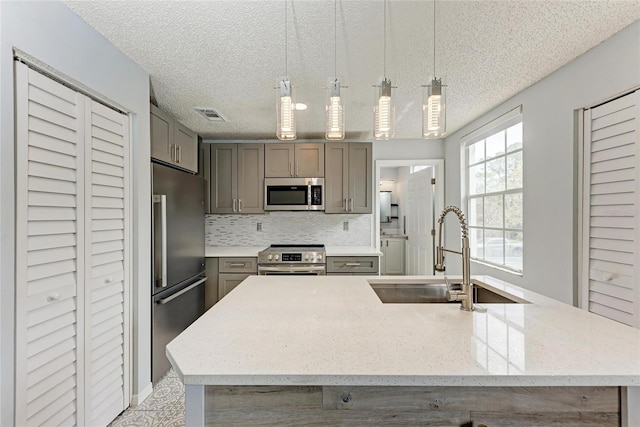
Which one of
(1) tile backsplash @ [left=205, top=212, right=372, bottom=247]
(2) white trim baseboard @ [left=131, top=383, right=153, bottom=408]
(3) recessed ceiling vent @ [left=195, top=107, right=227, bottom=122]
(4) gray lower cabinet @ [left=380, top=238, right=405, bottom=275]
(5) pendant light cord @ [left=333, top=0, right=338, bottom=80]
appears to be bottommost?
(2) white trim baseboard @ [left=131, top=383, right=153, bottom=408]

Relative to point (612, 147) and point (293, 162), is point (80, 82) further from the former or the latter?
point (612, 147)

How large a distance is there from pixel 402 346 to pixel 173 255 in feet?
6.98

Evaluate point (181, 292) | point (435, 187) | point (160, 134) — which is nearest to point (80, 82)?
point (160, 134)

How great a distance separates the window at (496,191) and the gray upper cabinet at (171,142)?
2955mm

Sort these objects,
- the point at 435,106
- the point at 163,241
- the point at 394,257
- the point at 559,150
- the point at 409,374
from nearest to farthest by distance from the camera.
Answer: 1. the point at 409,374
2. the point at 435,106
3. the point at 559,150
4. the point at 163,241
5. the point at 394,257

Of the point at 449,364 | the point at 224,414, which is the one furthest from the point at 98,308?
the point at 449,364

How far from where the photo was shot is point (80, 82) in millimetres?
1601

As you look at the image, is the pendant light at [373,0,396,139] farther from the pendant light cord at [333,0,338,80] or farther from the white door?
the white door

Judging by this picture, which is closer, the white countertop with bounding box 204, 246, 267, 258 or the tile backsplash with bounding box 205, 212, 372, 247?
the white countertop with bounding box 204, 246, 267, 258

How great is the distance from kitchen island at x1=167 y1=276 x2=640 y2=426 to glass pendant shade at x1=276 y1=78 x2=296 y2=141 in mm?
884

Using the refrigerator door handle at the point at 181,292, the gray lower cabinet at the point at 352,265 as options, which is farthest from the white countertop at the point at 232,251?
the gray lower cabinet at the point at 352,265

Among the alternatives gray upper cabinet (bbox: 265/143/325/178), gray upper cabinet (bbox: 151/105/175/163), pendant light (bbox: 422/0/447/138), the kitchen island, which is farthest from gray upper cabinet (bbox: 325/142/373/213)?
the kitchen island

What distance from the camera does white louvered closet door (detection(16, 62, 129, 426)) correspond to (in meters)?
1.31

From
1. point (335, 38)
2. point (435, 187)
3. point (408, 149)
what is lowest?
point (435, 187)
